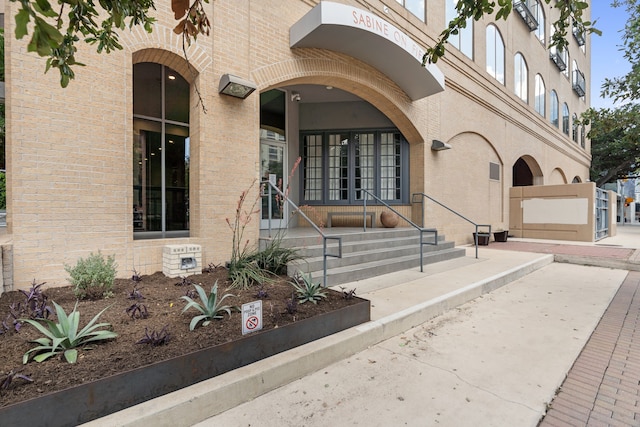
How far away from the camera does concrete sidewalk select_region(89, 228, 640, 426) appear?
2.32 m

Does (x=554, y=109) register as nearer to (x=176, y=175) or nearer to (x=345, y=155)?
(x=345, y=155)

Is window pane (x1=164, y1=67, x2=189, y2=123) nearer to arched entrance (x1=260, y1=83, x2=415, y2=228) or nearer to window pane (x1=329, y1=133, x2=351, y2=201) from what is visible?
arched entrance (x1=260, y1=83, x2=415, y2=228)

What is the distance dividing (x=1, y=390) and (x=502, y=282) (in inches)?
271

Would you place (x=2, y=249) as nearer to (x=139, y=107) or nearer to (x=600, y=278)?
(x=139, y=107)

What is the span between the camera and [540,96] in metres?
17.7

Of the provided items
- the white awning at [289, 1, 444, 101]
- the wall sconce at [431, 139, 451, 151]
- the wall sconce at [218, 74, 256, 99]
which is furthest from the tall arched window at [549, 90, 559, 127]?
the wall sconce at [218, 74, 256, 99]

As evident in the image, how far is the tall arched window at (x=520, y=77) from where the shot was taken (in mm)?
14988

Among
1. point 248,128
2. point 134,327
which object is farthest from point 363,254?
point 134,327

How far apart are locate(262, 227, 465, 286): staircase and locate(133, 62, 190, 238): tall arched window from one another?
8.46ft

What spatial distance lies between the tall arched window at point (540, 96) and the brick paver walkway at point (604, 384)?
1686 cm

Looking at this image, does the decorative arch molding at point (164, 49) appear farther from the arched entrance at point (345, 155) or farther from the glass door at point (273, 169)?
the arched entrance at point (345, 155)

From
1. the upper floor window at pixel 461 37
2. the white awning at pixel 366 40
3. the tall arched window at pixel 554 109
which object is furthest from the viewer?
the tall arched window at pixel 554 109

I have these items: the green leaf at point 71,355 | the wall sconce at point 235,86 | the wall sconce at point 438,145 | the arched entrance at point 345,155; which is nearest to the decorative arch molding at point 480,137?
the wall sconce at point 438,145

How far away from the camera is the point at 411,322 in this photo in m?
4.04
